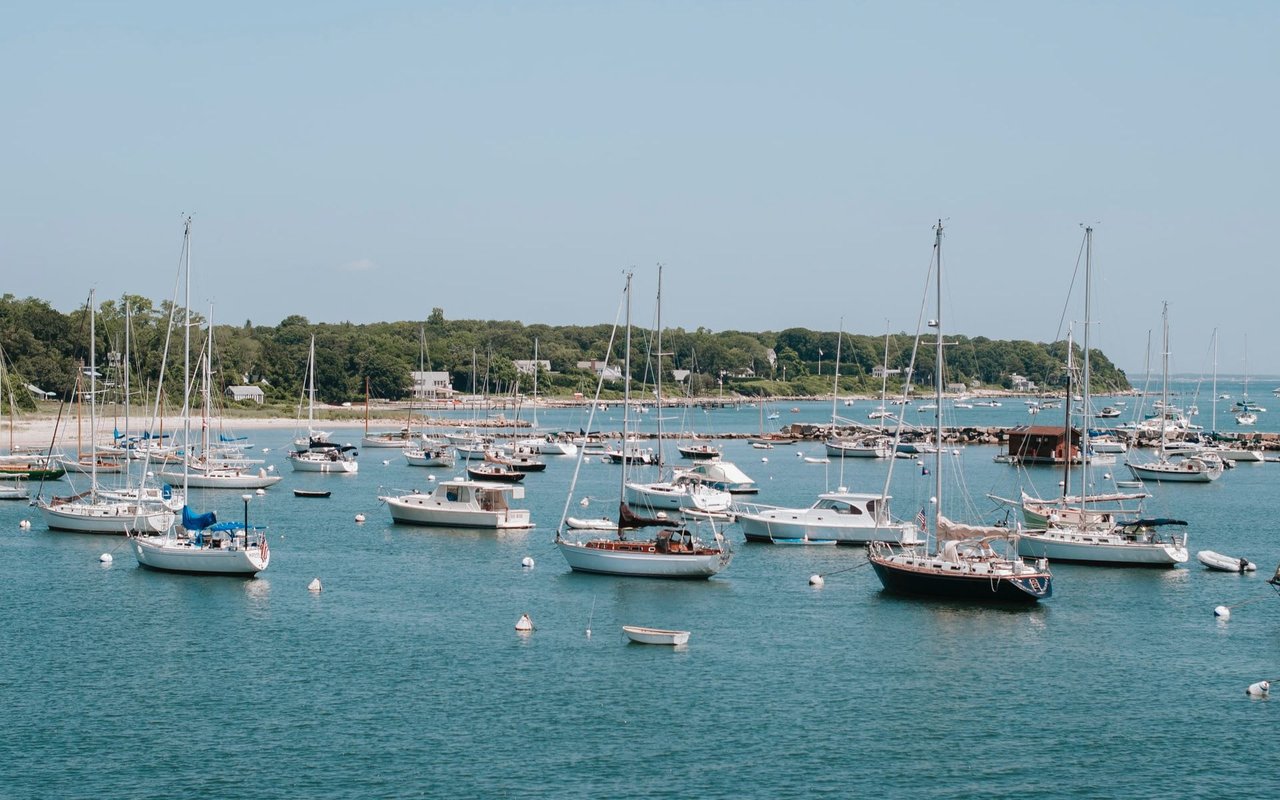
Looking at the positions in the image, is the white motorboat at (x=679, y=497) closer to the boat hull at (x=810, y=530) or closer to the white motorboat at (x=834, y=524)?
the boat hull at (x=810, y=530)

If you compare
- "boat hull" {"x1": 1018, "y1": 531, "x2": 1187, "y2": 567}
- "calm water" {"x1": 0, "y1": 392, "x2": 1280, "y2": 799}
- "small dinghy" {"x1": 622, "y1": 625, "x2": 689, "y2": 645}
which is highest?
"boat hull" {"x1": 1018, "y1": 531, "x2": 1187, "y2": 567}

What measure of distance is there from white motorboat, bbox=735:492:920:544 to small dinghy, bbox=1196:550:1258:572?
39.8 feet

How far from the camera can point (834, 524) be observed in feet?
214

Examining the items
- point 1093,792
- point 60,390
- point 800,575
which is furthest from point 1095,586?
point 60,390

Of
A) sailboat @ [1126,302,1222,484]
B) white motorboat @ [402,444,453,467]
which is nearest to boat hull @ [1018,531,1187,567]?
sailboat @ [1126,302,1222,484]

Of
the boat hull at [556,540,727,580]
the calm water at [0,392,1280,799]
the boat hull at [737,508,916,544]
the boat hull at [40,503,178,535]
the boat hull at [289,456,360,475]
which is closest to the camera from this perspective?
the calm water at [0,392,1280,799]

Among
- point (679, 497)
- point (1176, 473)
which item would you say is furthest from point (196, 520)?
point (1176, 473)

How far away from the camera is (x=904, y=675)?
40.8 m

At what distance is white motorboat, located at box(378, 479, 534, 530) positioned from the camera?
71.1m

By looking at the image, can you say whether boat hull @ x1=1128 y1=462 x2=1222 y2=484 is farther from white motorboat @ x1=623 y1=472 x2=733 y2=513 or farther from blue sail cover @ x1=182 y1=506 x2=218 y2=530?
blue sail cover @ x1=182 y1=506 x2=218 y2=530

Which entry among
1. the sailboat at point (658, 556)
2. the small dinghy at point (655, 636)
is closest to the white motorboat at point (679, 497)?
the sailboat at point (658, 556)

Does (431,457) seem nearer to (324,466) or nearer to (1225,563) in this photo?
→ (324,466)

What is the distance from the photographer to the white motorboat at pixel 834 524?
64.2m

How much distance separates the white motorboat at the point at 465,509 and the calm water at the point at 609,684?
29.5 feet
